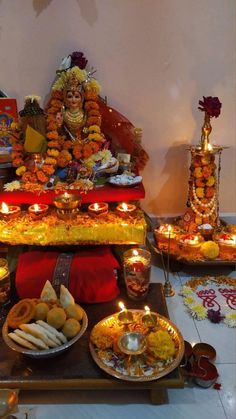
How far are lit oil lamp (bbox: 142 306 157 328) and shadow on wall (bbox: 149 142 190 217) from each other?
69.8 inches

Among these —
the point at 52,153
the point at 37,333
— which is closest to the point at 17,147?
the point at 52,153

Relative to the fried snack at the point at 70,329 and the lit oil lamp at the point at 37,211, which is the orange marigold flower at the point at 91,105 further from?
the fried snack at the point at 70,329

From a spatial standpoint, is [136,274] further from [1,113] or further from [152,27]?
[152,27]

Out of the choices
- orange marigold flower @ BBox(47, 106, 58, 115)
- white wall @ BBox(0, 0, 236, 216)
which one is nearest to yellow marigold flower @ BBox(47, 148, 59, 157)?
orange marigold flower @ BBox(47, 106, 58, 115)

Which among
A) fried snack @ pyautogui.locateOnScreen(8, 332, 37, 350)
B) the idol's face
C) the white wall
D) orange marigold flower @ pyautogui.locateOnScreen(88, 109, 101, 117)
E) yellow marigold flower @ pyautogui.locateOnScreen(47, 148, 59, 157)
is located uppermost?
the white wall

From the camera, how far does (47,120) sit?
304 centimetres

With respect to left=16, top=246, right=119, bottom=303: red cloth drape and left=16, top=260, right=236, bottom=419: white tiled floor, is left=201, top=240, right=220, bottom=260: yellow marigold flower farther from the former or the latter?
left=16, top=260, right=236, bottom=419: white tiled floor

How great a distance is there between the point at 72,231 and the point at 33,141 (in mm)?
911

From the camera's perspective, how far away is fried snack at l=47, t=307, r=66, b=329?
196 cm

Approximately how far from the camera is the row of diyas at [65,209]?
8.68ft

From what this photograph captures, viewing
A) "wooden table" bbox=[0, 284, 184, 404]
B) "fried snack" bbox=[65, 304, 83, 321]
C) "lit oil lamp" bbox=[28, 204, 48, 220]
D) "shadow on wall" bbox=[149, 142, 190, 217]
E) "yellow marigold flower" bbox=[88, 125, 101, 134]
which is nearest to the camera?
"wooden table" bbox=[0, 284, 184, 404]

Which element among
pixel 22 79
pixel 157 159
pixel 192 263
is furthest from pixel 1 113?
pixel 192 263

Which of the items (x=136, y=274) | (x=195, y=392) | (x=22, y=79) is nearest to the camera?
(x=195, y=392)

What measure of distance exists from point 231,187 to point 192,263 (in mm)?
1205
